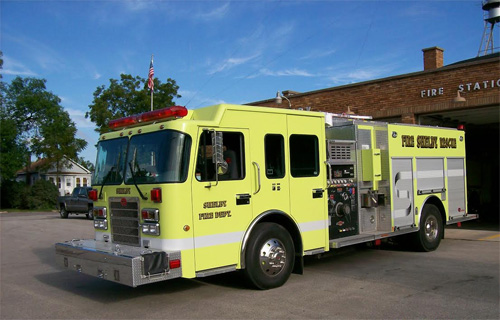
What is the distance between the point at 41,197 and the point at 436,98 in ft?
119

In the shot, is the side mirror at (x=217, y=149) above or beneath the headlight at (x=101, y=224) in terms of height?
above

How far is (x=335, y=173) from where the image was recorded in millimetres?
7949

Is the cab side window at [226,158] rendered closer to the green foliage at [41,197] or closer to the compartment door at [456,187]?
the compartment door at [456,187]

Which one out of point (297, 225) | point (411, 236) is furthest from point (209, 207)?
point (411, 236)

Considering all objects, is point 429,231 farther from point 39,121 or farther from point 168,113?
point 39,121

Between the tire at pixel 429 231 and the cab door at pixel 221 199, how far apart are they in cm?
471

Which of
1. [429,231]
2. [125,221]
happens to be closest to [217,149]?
[125,221]

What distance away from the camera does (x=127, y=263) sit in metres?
5.41

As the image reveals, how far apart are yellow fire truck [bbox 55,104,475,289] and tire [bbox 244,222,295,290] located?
0.05 ft

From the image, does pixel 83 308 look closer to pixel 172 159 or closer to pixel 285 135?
pixel 172 159

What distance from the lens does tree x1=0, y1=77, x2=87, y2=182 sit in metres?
44.7

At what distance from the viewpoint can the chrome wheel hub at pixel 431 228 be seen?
31.7ft


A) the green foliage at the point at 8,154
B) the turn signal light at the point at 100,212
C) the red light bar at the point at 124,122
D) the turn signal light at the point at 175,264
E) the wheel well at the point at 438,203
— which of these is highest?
the green foliage at the point at 8,154

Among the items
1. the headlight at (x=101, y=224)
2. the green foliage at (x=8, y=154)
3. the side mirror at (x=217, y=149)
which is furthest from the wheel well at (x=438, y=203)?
the green foliage at (x=8, y=154)
